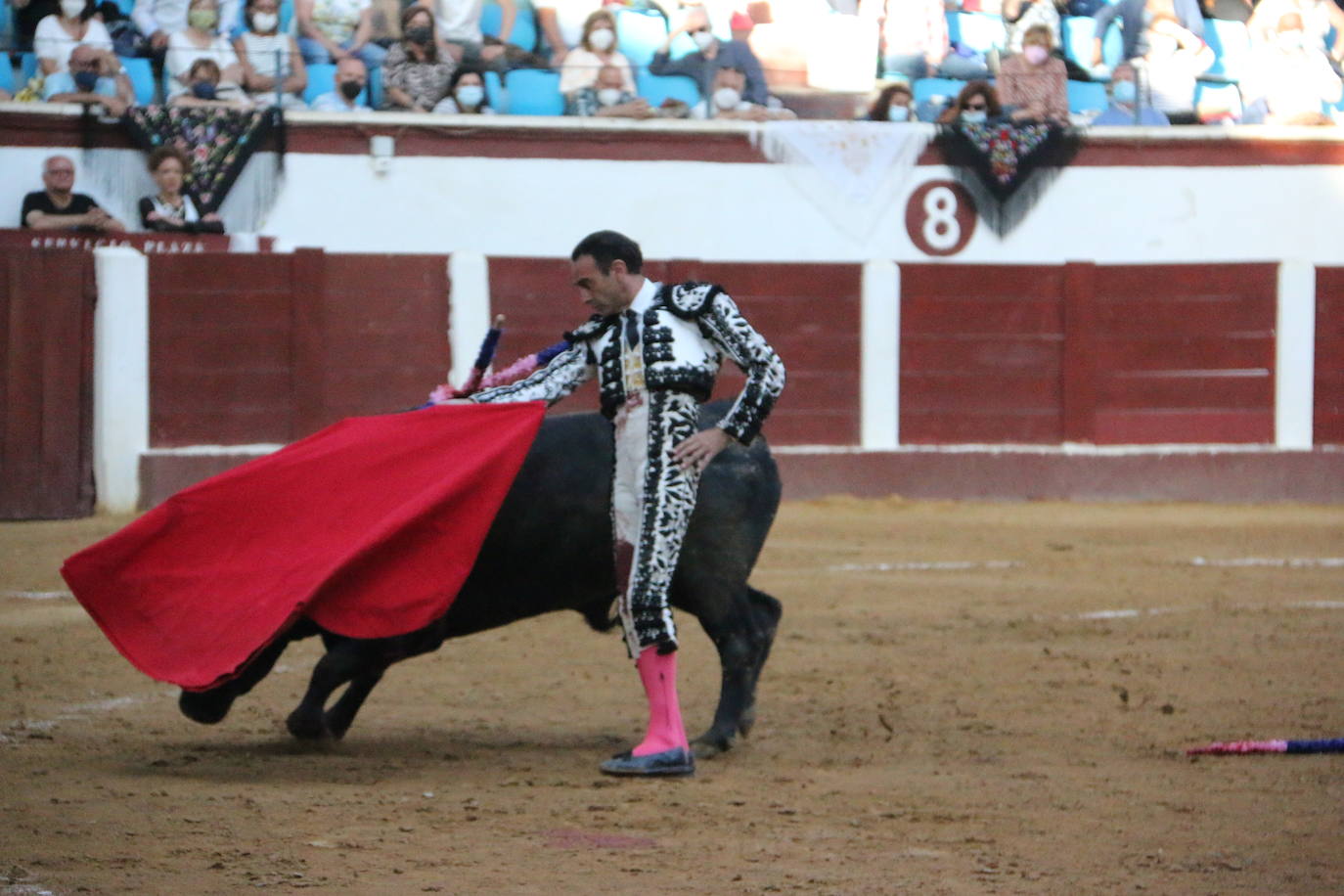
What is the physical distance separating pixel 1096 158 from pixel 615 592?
6.65 m

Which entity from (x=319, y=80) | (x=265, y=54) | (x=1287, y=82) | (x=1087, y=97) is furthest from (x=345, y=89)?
(x=1287, y=82)

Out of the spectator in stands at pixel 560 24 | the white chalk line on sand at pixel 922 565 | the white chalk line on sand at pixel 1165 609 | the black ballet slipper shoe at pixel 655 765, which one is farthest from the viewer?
the spectator in stands at pixel 560 24

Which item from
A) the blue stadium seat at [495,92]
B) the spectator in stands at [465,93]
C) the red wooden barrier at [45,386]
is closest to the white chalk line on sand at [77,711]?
the red wooden barrier at [45,386]

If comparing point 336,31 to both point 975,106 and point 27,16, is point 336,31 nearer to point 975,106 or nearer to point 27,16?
point 27,16

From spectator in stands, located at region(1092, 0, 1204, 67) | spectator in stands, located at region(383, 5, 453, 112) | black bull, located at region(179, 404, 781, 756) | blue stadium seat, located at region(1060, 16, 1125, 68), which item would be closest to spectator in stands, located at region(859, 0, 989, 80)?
blue stadium seat, located at region(1060, 16, 1125, 68)

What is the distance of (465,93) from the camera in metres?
9.17

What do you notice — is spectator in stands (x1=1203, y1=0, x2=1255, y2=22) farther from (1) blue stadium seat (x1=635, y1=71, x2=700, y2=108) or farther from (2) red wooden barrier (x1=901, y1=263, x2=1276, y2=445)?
(1) blue stadium seat (x1=635, y1=71, x2=700, y2=108)

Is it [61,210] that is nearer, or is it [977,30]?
[61,210]

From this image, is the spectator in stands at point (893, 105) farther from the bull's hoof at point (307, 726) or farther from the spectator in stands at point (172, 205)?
the bull's hoof at point (307, 726)

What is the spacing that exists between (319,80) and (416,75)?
466 millimetres

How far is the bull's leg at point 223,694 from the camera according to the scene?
3559mm

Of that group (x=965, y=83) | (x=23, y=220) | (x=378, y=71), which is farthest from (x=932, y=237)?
(x=23, y=220)

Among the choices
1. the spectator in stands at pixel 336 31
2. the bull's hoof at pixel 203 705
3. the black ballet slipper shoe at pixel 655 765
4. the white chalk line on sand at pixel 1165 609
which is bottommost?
the white chalk line on sand at pixel 1165 609

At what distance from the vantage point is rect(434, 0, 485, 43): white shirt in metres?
9.19
